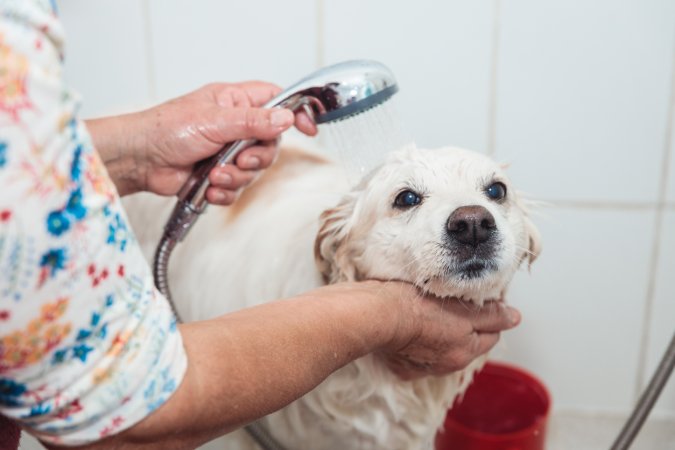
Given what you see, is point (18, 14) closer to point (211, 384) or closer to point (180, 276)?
point (211, 384)

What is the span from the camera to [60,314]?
37 cm

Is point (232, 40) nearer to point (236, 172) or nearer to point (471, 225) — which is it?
point (236, 172)

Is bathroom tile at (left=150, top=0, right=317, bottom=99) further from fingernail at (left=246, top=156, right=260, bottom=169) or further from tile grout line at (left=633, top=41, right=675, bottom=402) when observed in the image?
tile grout line at (left=633, top=41, right=675, bottom=402)

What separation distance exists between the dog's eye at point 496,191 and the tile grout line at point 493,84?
379mm

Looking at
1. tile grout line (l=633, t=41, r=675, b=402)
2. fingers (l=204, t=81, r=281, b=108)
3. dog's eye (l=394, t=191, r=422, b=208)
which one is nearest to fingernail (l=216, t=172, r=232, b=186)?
fingers (l=204, t=81, r=281, b=108)

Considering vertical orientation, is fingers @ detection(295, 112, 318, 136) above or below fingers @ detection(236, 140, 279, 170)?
above

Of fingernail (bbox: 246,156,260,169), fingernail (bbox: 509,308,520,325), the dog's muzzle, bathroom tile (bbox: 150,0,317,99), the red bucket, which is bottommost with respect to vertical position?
the red bucket

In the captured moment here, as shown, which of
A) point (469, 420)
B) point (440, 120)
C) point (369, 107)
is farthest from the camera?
point (469, 420)

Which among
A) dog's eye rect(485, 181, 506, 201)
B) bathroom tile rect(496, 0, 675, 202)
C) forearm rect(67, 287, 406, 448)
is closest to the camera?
forearm rect(67, 287, 406, 448)

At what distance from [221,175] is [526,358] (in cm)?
78

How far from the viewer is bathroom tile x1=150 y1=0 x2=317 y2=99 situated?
109 cm

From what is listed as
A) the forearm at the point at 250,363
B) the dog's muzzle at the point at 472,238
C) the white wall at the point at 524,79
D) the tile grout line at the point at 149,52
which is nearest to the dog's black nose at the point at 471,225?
the dog's muzzle at the point at 472,238

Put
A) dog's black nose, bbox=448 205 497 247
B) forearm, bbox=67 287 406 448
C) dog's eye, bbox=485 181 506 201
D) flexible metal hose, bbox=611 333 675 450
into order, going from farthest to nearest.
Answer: flexible metal hose, bbox=611 333 675 450
dog's eye, bbox=485 181 506 201
dog's black nose, bbox=448 205 497 247
forearm, bbox=67 287 406 448

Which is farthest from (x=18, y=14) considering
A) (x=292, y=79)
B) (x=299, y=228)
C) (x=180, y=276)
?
(x=292, y=79)
